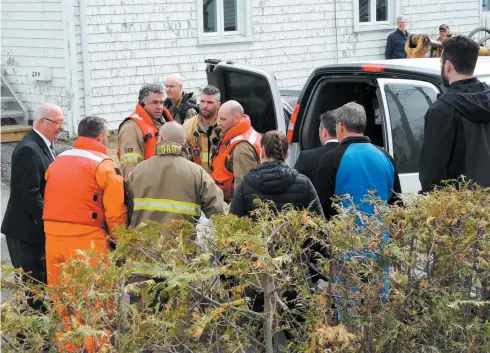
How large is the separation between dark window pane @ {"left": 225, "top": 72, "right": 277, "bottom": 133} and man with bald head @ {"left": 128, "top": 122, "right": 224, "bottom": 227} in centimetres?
222

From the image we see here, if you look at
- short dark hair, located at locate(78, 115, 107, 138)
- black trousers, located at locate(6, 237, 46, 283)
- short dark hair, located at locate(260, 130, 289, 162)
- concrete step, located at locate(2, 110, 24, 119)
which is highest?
short dark hair, located at locate(78, 115, 107, 138)

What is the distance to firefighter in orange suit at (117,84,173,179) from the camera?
7699 mm

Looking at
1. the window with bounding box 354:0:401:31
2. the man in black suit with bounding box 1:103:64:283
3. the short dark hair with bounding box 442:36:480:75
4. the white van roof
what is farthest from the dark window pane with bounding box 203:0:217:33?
the short dark hair with bounding box 442:36:480:75

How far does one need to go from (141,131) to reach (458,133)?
3368 mm

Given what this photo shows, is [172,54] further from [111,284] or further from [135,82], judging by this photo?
[111,284]

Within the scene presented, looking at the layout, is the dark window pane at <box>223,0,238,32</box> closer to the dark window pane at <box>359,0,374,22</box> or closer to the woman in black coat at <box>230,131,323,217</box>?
the dark window pane at <box>359,0,374,22</box>

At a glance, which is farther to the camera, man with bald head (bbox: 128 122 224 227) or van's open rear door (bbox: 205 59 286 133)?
van's open rear door (bbox: 205 59 286 133)

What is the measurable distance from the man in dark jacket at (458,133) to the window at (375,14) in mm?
13732

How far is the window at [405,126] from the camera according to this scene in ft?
22.8

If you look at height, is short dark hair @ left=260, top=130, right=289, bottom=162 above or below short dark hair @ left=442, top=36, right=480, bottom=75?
below

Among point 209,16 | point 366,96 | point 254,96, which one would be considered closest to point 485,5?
point 209,16

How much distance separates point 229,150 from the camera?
7211 millimetres

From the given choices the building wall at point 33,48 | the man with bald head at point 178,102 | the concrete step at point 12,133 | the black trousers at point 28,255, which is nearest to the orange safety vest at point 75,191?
the black trousers at point 28,255

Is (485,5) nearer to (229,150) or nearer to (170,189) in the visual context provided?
(229,150)
